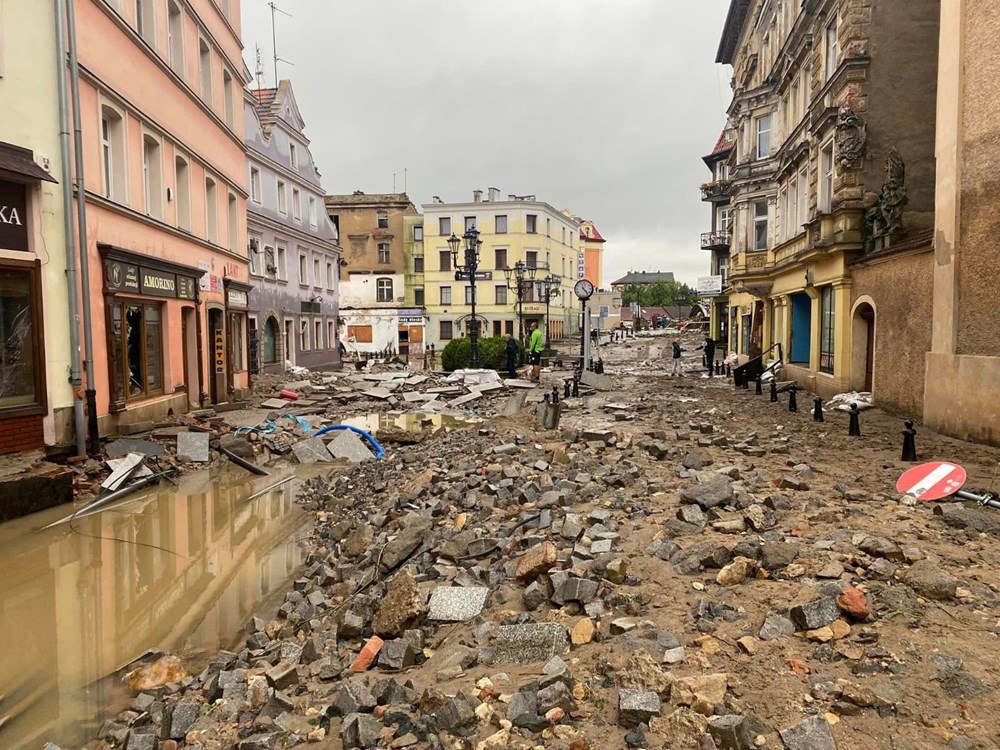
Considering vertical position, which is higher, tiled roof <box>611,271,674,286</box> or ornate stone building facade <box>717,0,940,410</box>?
tiled roof <box>611,271,674,286</box>

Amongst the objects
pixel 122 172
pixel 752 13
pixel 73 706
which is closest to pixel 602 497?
pixel 73 706

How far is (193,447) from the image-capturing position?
1218 centimetres

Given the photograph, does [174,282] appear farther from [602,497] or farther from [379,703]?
[379,703]

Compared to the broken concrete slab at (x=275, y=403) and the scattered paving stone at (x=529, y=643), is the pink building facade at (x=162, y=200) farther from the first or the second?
the scattered paving stone at (x=529, y=643)

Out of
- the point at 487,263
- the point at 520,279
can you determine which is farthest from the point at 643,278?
the point at 520,279

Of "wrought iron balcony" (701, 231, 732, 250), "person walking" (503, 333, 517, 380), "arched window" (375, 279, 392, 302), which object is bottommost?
"person walking" (503, 333, 517, 380)

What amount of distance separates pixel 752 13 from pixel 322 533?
28.6 m

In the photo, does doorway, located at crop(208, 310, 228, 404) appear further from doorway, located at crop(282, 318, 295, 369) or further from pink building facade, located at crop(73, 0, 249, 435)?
doorway, located at crop(282, 318, 295, 369)

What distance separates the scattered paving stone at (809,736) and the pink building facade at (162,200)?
38.3 ft

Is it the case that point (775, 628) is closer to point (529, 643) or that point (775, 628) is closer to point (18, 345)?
point (529, 643)

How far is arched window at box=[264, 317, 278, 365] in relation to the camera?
29.1 metres

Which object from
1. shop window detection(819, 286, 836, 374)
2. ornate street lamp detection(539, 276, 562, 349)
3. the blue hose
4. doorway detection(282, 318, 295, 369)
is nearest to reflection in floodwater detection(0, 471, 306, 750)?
the blue hose

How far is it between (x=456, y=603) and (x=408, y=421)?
12.7 meters

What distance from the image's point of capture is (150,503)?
31.6 ft
